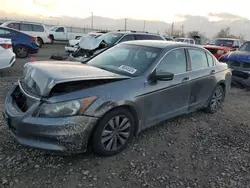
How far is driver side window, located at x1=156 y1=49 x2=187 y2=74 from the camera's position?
420cm

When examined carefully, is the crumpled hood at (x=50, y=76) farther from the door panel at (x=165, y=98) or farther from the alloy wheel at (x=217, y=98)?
the alloy wheel at (x=217, y=98)

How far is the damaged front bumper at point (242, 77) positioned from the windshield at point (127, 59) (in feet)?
16.4

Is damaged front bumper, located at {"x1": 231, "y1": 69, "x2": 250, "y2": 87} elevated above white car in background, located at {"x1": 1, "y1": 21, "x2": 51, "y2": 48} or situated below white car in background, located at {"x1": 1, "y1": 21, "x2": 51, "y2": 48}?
below

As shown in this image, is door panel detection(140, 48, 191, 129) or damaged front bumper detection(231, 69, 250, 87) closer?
door panel detection(140, 48, 191, 129)

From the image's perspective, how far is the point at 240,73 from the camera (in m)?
8.30

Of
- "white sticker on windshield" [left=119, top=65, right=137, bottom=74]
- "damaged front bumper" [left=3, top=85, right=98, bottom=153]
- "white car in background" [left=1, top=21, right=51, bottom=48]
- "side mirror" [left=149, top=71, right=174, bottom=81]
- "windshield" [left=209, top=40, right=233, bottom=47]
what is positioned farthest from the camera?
"white car in background" [left=1, top=21, right=51, bottom=48]

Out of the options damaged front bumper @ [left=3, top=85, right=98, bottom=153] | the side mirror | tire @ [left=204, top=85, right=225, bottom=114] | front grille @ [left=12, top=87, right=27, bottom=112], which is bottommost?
tire @ [left=204, top=85, right=225, bottom=114]

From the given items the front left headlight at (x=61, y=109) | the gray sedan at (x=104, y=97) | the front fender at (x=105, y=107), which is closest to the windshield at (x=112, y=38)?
the gray sedan at (x=104, y=97)

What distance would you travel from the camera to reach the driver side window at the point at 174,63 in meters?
4.20

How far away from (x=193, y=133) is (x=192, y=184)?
4.98 ft

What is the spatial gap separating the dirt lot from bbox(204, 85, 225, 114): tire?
3.11 ft

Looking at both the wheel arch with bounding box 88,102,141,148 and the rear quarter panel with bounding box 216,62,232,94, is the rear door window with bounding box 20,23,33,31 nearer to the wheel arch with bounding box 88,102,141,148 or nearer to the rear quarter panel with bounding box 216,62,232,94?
the rear quarter panel with bounding box 216,62,232,94

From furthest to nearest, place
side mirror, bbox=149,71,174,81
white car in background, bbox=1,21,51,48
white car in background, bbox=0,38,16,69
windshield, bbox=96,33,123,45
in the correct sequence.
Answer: white car in background, bbox=1,21,51,48, windshield, bbox=96,33,123,45, white car in background, bbox=0,38,16,69, side mirror, bbox=149,71,174,81

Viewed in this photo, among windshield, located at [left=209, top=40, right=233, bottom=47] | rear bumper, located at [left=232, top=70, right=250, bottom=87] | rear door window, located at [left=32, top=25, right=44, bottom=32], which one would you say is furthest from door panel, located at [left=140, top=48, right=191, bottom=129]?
rear door window, located at [left=32, top=25, right=44, bottom=32]
